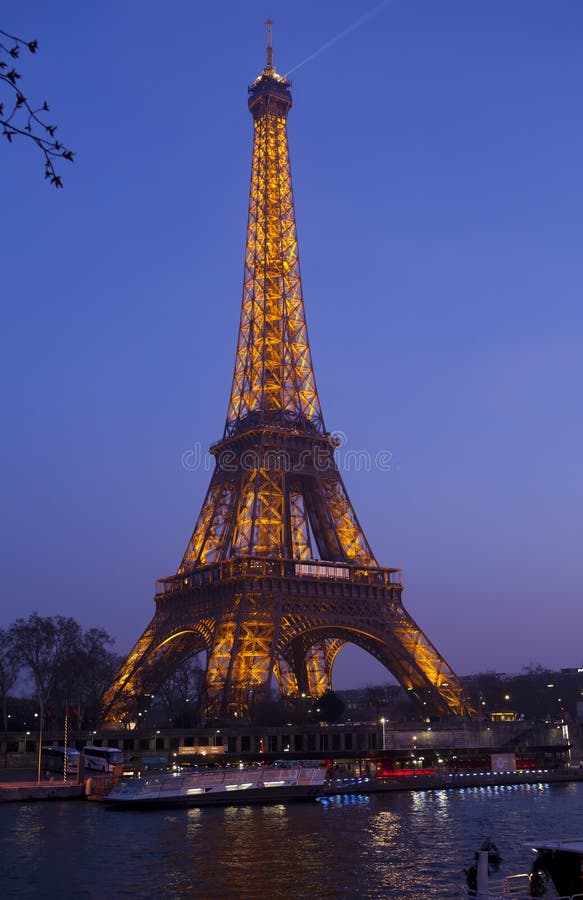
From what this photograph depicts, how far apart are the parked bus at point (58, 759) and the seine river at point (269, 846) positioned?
1358 cm

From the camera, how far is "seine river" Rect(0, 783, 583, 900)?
87.9 ft

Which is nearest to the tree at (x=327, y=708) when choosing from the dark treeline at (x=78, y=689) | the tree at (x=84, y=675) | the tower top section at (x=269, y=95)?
the dark treeline at (x=78, y=689)

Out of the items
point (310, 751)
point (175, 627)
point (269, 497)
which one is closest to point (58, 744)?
point (175, 627)

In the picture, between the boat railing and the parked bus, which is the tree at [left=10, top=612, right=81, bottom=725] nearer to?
the parked bus

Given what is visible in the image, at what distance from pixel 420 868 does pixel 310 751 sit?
4240 centimetres

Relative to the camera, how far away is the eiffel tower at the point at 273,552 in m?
69.6

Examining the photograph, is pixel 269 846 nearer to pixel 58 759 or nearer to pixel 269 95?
pixel 58 759

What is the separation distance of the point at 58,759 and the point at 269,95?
61.4m

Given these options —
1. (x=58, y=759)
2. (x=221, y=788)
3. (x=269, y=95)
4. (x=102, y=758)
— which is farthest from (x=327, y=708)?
(x=269, y=95)

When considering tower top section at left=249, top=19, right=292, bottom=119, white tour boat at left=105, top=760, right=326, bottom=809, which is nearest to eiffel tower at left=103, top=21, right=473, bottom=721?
tower top section at left=249, top=19, right=292, bottom=119

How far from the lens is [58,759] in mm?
63500

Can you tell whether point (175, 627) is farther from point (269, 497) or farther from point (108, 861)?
point (108, 861)

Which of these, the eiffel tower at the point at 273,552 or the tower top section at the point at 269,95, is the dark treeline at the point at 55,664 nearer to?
the eiffel tower at the point at 273,552

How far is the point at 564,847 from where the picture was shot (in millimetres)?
19484
